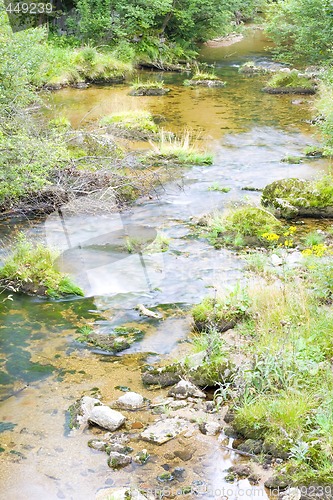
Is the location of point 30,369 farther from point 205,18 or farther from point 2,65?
point 205,18

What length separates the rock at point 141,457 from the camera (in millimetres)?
4297

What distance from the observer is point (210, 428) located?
4625 mm

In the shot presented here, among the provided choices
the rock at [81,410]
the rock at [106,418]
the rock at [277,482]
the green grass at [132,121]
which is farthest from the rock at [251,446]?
the green grass at [132,121]

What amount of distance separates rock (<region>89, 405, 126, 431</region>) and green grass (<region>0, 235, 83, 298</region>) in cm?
282

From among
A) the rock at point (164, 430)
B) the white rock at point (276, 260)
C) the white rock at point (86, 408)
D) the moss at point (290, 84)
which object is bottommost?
the moss at point (290, 84)

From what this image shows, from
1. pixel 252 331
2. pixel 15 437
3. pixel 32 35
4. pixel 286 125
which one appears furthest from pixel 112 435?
pixel 286 125

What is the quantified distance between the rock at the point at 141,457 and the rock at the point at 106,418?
0.43 metres

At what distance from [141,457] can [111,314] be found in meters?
2.88

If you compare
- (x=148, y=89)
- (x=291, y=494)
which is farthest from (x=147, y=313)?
(x=148, y=89)

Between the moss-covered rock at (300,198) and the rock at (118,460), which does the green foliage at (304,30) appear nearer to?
the moss-covered rock at (300,198)

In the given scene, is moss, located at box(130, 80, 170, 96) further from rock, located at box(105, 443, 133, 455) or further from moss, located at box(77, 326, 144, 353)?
rock, located at box(105, 443, 133, 455)

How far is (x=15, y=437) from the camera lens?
468cm

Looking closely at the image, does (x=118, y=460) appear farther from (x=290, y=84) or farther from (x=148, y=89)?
(x=290, y=84)

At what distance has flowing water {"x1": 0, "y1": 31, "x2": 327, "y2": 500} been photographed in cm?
426
